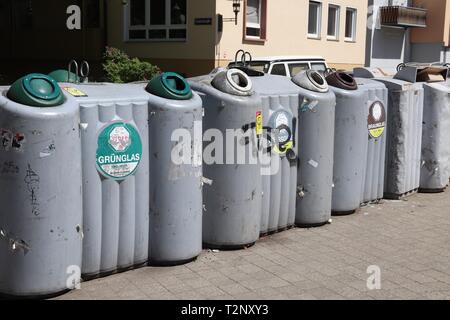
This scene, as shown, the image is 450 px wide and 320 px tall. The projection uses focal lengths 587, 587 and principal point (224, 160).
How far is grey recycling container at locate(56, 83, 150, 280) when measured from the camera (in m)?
3.91

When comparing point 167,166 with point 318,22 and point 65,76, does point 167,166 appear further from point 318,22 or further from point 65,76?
point 318,22

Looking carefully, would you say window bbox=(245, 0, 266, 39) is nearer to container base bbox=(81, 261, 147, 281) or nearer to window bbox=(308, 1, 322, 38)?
window bbox=(308, 1, 322, 38)

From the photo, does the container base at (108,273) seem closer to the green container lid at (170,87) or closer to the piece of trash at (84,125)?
the piece of trash at (84,125)

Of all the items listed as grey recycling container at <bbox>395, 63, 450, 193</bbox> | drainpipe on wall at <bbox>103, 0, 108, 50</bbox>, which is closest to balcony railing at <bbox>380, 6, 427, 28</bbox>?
A: drainpipe on wall at <bbox>103, 0, 108, 50</bbox>

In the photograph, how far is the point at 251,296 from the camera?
3.94 metres

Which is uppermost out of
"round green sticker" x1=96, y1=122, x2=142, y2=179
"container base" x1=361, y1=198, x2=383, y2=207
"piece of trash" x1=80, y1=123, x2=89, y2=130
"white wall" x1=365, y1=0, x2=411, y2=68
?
"white wall" x1=365, y1=0, x2=411, y2=68

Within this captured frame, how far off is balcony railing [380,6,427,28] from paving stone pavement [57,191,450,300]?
20086 millimetres

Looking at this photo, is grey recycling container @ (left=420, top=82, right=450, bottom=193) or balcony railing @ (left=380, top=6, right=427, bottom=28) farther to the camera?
balcony railing @ (left=380, top=6, right=427, bottom=28)

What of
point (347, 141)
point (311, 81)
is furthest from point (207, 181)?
point (347, 141)

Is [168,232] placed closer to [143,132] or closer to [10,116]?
[143,132]

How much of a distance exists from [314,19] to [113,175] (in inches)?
679

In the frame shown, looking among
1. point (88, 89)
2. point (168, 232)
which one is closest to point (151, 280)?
point (168, 232)

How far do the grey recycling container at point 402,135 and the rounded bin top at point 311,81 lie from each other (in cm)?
142
